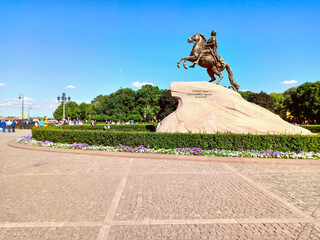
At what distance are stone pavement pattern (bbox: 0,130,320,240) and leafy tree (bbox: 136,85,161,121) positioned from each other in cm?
4731

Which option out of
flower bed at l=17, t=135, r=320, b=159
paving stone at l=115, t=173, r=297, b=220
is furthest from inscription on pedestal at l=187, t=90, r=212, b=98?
paving stone at l=115, t=173, r=297, b=220

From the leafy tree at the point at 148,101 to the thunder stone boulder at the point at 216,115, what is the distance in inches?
1616

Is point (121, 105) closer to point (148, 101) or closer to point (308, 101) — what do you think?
point (148, 101)

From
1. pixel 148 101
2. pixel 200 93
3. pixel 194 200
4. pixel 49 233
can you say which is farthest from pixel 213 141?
pixel 148 101

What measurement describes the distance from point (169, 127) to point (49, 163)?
6.78 meters

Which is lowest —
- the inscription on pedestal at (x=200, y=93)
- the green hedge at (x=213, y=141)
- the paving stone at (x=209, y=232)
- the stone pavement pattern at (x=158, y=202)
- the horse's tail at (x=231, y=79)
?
the paving stone at (x=209, y=232)

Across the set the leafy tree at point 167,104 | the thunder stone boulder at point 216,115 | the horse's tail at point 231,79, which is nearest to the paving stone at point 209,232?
the thunder stone boulder at point 216,115

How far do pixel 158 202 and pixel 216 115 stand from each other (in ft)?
28.6

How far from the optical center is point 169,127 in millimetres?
12906

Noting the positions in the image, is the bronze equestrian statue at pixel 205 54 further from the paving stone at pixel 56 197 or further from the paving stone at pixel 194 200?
the paving stone at pixel 56 197

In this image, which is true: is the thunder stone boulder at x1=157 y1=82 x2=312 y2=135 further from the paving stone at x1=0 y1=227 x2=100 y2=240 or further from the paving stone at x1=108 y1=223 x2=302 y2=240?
the paving stone at x1=0 y1=227 x2=100 y2=240

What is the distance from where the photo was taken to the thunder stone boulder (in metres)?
12.1

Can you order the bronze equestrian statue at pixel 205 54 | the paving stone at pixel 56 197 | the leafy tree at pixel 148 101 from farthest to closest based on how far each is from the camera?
the leafy tree at pixel 148 101 → the bronze equestrian statue at pixel 205 54 → the paving stone at pixel 56 197

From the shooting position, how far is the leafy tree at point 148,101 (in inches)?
2163
